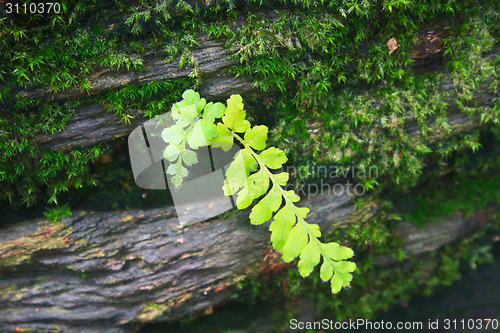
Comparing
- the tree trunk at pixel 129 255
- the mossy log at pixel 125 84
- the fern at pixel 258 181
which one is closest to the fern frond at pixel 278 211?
the fern at pixel 258 181

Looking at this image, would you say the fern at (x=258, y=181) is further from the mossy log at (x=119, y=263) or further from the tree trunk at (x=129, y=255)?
the mossy log at (x=119, y=263)

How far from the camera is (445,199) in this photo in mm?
4062

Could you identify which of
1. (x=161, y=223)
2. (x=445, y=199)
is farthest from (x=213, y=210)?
(x=445, y=199)

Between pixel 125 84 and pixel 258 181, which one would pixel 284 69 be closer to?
pixel 258 181

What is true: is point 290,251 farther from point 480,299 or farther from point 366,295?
point 480,299

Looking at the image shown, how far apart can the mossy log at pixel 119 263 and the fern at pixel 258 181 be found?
32.2 inches

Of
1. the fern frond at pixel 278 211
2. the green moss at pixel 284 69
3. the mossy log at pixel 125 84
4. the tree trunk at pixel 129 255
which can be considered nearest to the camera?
the fern frond at pixel 278 211

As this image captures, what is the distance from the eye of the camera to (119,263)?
127 inches

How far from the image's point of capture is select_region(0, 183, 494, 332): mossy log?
10.3 ft

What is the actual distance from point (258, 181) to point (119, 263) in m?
1.67

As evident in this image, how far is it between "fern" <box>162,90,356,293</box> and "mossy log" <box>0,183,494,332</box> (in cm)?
82

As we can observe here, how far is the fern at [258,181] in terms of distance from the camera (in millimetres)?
2510

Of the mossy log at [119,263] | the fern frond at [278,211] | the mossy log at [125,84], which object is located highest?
the mossy log at [125,84]

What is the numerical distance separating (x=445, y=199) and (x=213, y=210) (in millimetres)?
2848
